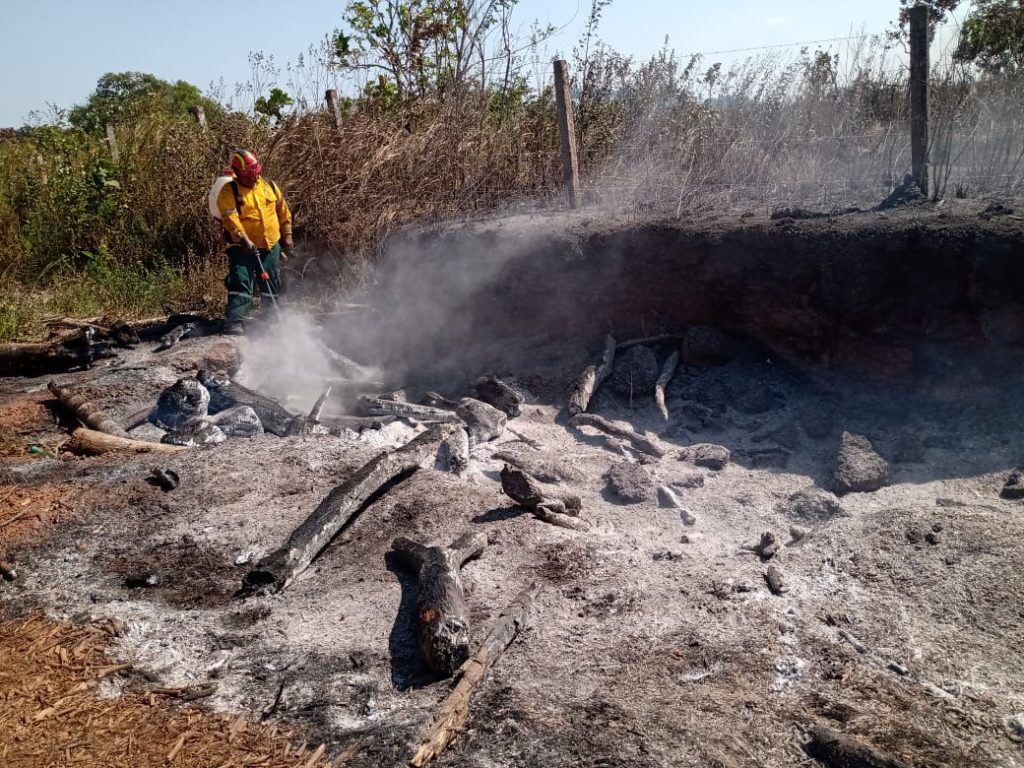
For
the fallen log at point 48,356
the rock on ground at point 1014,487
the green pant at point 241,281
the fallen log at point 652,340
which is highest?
the green pant at point 241,281

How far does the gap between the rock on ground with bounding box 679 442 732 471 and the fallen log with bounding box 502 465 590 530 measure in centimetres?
126

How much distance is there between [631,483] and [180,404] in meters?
4.23

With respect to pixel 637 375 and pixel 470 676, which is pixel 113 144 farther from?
pixel 470 676

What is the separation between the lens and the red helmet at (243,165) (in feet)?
26.0

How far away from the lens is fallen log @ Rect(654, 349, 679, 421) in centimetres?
620

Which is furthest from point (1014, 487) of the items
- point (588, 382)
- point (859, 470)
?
point (588, 382)

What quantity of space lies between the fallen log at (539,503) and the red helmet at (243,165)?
17.1 ft

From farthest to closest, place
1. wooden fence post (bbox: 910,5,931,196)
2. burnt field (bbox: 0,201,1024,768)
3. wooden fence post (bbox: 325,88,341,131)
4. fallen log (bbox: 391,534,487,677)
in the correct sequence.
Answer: wooden fence post (bbox: 325,88,341,131) → wooden fence post (bbox: 910,5,931,196) → fallen log (bbox: 391,534,487,677) → burnt field (bbox: 0,201,1024,768)

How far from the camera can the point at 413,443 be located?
18.1 ft

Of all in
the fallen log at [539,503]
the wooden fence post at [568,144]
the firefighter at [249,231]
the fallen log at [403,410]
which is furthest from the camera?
the wooden fence post at [568,144]

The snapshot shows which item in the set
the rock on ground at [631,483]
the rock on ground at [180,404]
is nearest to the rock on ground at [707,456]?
the rock on ground at [631,483]

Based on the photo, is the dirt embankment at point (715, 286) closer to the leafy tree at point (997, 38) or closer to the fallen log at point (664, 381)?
the fallen log at point (664, 381)

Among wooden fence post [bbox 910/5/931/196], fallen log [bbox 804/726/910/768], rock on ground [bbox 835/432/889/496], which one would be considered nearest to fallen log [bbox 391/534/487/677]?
fallen log [bbox 804/726/910/768]

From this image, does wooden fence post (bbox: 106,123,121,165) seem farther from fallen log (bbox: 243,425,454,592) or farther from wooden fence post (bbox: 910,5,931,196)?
wooden fence post (bbox: 910,5,931,196)
